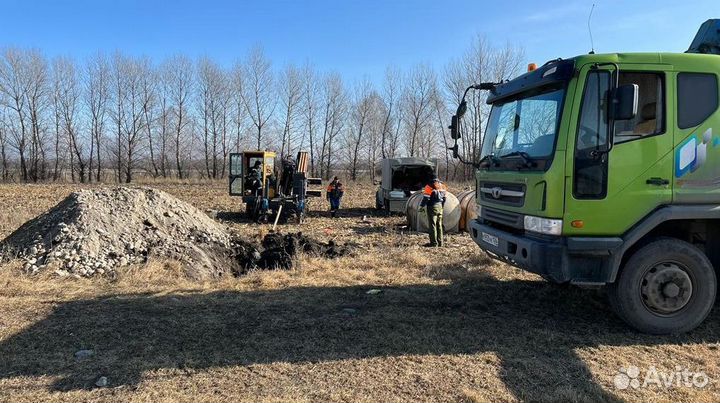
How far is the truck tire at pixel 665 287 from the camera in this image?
5055mm

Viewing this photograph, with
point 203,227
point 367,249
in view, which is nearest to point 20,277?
point 203,227

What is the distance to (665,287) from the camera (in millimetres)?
5078

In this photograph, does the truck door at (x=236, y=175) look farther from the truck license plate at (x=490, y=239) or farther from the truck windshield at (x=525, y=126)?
the truck license plate at (x=490, y=239)

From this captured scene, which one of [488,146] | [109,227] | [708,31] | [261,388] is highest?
[708,31]

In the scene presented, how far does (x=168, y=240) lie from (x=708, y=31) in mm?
9641

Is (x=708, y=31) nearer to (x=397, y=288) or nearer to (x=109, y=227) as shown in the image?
(x=397, y=288)

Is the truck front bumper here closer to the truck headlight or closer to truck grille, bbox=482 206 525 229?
the truck headlight

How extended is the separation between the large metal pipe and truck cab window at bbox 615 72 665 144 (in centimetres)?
870

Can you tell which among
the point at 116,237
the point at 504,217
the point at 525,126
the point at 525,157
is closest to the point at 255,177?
the point at 116,237

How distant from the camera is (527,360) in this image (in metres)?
4.56

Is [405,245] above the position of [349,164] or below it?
below

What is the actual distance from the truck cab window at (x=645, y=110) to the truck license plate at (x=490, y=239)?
166 cm

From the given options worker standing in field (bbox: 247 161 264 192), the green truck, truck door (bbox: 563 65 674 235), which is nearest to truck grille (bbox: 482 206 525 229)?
the green truck

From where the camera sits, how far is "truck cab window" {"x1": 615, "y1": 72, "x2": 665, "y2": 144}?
489 centimetres
